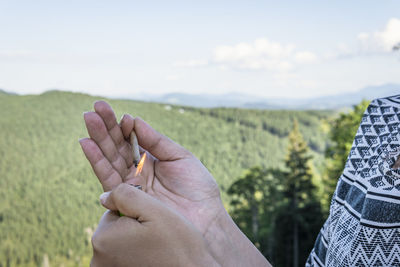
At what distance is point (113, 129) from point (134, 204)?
0.48 meters

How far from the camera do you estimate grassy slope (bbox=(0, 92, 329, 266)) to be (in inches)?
2072

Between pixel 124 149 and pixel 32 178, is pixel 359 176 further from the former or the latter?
pixel 32 178

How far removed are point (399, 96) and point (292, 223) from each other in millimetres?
16836

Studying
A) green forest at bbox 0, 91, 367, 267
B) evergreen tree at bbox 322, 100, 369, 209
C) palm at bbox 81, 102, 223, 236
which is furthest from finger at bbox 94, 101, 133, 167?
green forest at bbox 0, 91, 367, 267

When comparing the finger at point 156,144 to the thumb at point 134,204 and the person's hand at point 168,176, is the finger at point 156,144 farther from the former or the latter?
the thumb at point 134,204

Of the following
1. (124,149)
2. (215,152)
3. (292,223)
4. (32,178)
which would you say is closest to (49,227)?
(32,178)

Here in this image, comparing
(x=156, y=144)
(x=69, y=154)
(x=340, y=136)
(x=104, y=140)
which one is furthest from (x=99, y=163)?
(x=69, y=154)

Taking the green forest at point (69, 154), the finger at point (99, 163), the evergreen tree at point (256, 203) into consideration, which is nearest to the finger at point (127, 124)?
the finger at point (99, 163)

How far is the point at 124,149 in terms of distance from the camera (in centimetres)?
129

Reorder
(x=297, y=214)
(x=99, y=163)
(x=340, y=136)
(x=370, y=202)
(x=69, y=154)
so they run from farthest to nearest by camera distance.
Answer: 1. (x=69, y=154)
2. (x=297, y=214)
3. (x=340, y=136)
4. (x=99, y=163)
5. (x=370, y=202)

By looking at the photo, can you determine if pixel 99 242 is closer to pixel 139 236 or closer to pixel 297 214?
pixel 139 236

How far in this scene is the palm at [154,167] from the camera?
1193 millimetres

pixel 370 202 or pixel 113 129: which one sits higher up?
pixel 113 129

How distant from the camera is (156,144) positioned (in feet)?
4.41
